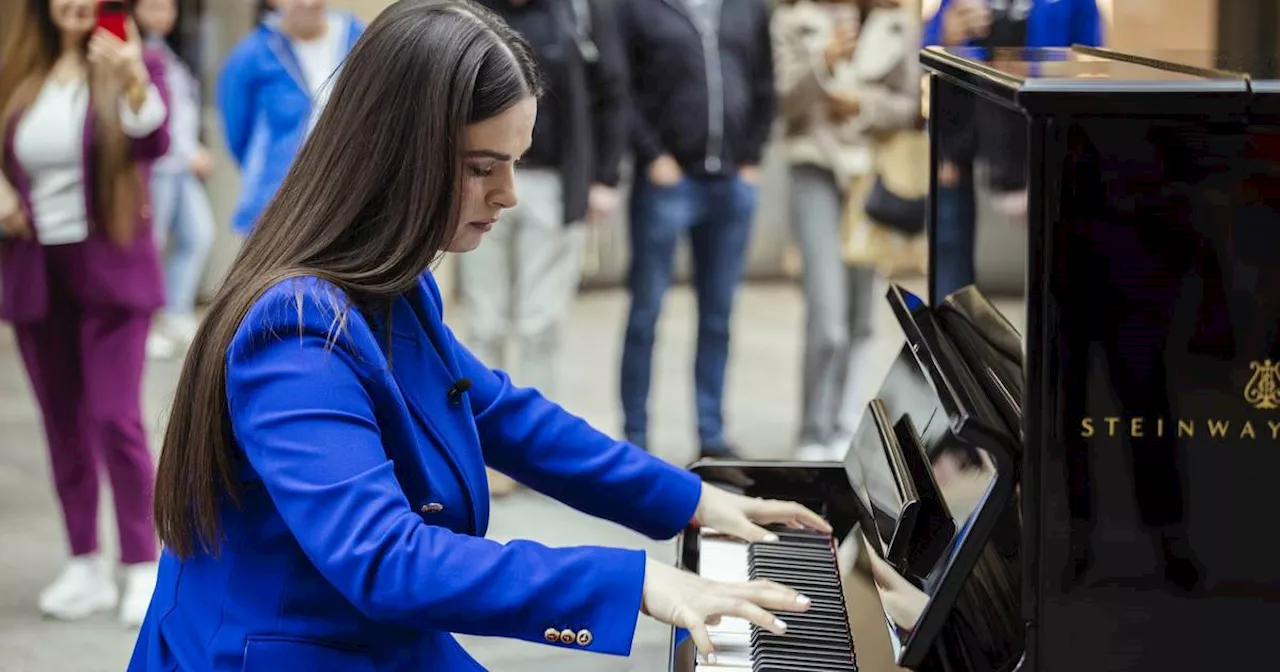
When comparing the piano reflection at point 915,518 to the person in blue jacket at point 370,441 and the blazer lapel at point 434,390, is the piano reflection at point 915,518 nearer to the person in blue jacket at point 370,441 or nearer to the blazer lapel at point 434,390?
the person in blue jacket at point 370,441

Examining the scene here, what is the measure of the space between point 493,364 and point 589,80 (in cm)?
96

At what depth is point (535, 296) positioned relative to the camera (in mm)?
5078

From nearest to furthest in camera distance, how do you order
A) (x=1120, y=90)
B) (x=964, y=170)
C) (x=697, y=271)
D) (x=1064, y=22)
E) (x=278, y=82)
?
(x=1120, y=90)
(x=964, y=170)
(x=278, y=82)
(x=1064, y=22)
(x=697, y=271)

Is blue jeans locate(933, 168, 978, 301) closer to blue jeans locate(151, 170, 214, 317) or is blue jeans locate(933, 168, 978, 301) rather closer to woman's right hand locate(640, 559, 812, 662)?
woman's right hand locate(640, 559, 812, 662)

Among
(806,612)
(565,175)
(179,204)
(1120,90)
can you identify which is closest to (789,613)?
(806,612)

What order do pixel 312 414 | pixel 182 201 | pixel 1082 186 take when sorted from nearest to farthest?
pixel 1082 186 → pixel 312 414 → pixel 182 201

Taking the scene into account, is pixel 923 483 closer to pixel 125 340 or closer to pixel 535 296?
pixel 125 340

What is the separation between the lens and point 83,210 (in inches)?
157

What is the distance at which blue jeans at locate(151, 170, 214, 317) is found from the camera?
23.7ft

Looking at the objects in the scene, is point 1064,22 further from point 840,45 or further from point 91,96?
point 91,96

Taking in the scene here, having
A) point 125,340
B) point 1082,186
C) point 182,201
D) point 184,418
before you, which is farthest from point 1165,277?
point 182,201

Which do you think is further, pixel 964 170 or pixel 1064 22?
pixel 1064 22

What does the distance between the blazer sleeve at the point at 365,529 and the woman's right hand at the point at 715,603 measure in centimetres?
4

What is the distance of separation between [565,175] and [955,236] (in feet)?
9.08
